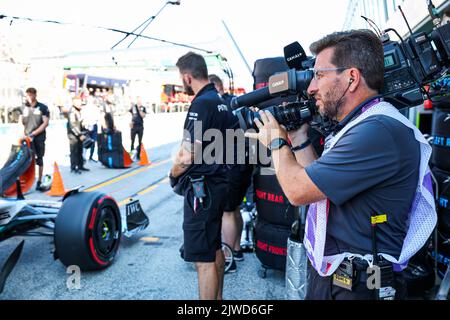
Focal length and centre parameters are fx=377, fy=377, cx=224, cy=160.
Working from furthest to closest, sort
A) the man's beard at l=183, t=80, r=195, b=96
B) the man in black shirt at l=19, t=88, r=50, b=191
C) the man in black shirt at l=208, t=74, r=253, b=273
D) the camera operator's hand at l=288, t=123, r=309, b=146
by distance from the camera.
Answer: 1. the man in black shirt at l=19, t=88, r=50, b=191
2. the man in black shirt at l=208, t=74, r=253, b=273
3. the man's beard at l=183, t=80, r=195, b=96
4. the camera operator's hand at l=288, t=123, r=309, b=146

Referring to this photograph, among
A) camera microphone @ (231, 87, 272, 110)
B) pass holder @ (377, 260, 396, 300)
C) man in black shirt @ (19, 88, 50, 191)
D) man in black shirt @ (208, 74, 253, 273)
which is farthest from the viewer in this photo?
man in black shirt @ (19, 88, 50, 191)

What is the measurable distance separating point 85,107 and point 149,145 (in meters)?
4.85

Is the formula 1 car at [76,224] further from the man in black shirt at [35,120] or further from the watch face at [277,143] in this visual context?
the man in black shirt at [35,120]

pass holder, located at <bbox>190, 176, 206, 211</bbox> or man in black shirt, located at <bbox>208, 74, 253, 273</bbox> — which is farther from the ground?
pass holder, located at <bbox>190, 176, 206, 211</bbox>

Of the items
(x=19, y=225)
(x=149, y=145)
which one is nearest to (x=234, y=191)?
(x=19, y=225)

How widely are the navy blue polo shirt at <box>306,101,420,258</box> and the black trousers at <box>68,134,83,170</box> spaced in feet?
27.4

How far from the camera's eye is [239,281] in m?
3.55

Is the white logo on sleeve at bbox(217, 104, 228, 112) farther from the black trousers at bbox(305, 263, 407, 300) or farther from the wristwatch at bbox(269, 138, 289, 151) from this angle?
the black trousers at bbox(305, 263, 407, 300)

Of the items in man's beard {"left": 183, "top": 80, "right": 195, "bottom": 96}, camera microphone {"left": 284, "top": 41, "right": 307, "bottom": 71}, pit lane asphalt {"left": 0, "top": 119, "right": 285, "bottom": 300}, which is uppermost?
camera microphone {"left": 284, "top": 41, "right": 307, "bottom": 71}

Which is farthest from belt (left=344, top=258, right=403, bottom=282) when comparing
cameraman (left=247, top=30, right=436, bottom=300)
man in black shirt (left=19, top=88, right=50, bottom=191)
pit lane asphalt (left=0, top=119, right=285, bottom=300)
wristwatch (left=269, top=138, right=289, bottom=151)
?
man in black shirt (left=19, top=88, right=50, bottom=191)

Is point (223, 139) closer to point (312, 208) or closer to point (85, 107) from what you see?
point (312, 208)

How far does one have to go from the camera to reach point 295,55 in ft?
6.19

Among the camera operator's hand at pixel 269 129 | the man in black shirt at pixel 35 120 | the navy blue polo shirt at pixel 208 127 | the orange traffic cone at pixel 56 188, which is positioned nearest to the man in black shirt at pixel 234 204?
the navy blue polo shirt at pixel 208 127

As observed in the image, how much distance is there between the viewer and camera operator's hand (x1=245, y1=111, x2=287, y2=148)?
162 cm
